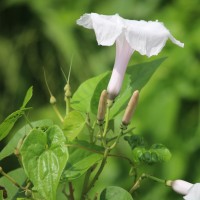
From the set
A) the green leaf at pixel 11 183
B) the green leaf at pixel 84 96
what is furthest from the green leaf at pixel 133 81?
the green leaf at pixel 11 183

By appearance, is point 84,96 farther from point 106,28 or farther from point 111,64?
point 111,64

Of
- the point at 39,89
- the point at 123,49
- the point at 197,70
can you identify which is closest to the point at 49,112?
the point at 39,89

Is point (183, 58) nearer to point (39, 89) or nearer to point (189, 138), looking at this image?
point (189, 138)

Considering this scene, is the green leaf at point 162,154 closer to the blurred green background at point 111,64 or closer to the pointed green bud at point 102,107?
the pointed green bud at point 102,107

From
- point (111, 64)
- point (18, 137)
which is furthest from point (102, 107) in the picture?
point (111, 64)

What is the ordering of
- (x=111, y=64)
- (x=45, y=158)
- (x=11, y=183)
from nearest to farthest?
(x=45, y=158) < (x=11, y=183) < (x=111, y=64)
